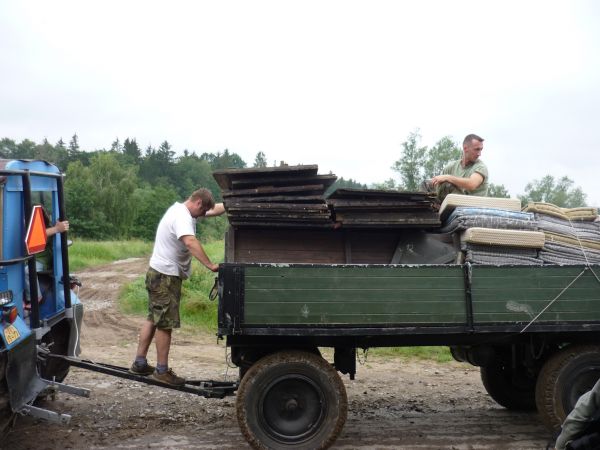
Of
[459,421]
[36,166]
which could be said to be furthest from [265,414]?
[36,166]

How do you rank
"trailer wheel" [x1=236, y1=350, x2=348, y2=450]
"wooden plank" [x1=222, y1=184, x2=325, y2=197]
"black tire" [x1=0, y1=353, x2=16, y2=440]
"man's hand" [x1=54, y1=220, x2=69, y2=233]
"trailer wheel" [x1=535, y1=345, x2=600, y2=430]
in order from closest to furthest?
"black tire" [x1=0, y1=353, x2=16, y2=440]
"trailer wheel" [x1=236, y1=350, x2=348, y2=450]
"trailer wheel" [x1=535, y1=345, x2=600, y2=430]
"man's hand" [x1=54, y1=220, x2=69, y2=233]
"wooden plank" [x1=222, y1=184, x2=325, y2=197]

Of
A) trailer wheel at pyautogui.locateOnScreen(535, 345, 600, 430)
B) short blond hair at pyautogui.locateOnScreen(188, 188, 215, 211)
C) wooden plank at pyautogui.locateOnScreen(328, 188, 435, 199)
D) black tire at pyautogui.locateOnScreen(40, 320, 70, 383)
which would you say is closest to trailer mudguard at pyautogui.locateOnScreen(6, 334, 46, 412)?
black tire at pyautogui.locateOnScreen(40, 320, 70, 383)

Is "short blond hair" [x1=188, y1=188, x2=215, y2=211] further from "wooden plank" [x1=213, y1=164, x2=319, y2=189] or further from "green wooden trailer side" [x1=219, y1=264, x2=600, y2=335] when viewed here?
"green wooden trailer side" [x1=219, y1=264, x2=600, y2=335]

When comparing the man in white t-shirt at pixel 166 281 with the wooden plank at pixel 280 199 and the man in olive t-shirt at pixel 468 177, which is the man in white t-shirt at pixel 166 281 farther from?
the man in olive t-shirt at pixel 468 177

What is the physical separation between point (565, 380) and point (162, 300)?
11.3 feet

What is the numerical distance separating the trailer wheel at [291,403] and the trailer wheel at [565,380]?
1686mm

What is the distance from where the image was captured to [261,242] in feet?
18.5

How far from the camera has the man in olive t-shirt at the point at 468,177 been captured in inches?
235

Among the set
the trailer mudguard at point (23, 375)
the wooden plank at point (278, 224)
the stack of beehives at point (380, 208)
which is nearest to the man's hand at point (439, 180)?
the stack of beehives at point (380, 208)

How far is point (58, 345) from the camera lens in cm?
584

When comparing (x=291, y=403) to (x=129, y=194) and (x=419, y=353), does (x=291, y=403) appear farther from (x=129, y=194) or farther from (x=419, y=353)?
(x=129, y=194)

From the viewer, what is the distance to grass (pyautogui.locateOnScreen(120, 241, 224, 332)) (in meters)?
11.4

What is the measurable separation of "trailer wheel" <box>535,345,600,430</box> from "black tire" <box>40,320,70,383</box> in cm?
419

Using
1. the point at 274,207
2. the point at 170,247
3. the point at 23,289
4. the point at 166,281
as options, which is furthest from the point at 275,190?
the point at 23,289
